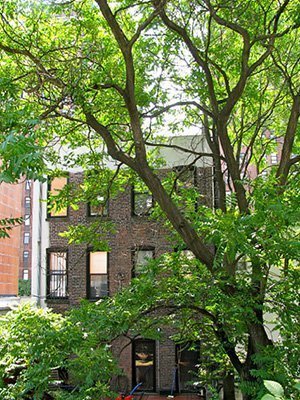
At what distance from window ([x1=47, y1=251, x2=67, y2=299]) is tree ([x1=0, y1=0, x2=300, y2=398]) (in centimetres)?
756

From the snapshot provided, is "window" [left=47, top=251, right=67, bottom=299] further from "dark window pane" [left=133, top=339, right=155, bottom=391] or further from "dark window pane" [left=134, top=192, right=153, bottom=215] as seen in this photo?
"dark window pane" [left=133, top=339, right=155, bottom=391]

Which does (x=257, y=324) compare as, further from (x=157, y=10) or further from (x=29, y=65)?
(x=29, y=65)

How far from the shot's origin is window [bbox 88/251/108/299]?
16969mm

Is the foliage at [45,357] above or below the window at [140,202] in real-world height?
below

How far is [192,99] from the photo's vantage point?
9844 mm

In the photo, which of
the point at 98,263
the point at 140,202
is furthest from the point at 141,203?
the point at 98,263

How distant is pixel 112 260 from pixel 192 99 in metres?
8.68

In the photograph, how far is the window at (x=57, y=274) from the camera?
1708 centimetres

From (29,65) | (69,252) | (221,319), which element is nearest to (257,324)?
(221,319)

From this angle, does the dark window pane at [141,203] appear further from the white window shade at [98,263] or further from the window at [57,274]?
the window at [57,274]

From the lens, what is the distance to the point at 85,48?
752cm

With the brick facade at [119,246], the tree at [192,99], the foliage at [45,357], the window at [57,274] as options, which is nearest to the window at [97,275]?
the brick facade at [119,246]

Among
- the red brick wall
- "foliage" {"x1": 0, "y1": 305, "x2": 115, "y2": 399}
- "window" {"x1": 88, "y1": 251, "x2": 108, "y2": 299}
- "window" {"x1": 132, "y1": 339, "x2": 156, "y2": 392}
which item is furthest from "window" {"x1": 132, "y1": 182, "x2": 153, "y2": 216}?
the red brick wall

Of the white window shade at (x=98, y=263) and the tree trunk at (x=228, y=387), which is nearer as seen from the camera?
the tree trunk at (x=228, y=387)
